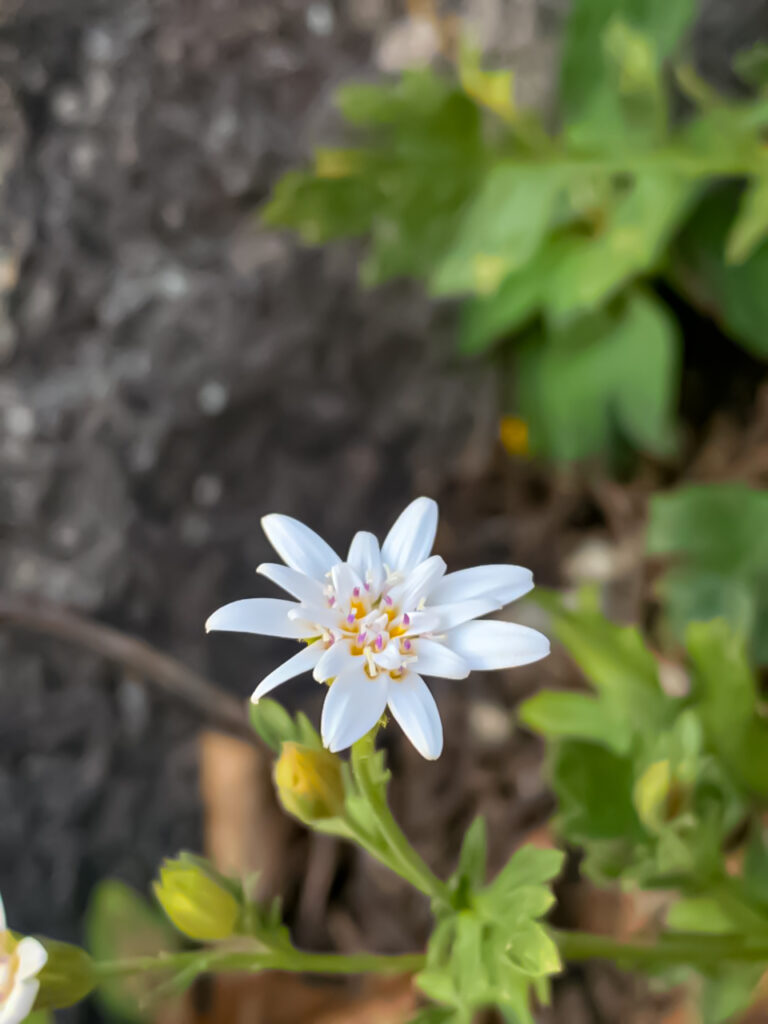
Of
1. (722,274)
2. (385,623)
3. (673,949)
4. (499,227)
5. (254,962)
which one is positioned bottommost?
(673,949)

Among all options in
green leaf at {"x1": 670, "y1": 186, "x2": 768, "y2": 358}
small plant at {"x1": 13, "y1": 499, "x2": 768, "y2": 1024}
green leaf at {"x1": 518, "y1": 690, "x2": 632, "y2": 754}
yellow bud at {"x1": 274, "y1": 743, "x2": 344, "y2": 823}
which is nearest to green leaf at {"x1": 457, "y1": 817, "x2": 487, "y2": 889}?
small plant at {"x1": 13, "y1": 499, "x2": 768, "y2": 1024}

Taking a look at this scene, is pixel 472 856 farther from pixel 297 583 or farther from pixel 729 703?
pixel 729 703

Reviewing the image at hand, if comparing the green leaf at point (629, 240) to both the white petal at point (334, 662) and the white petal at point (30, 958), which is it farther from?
the white petal at point (30, 958)

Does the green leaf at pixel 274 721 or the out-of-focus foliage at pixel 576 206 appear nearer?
the green leaf at pixel 274 721

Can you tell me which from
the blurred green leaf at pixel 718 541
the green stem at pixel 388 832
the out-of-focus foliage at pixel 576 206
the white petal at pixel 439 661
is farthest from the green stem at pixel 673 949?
the out-of-focus foliage at pixel 576 206

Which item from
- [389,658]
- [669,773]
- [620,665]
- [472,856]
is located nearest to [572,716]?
[620,665]

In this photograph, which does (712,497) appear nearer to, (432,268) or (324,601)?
(432,268)
